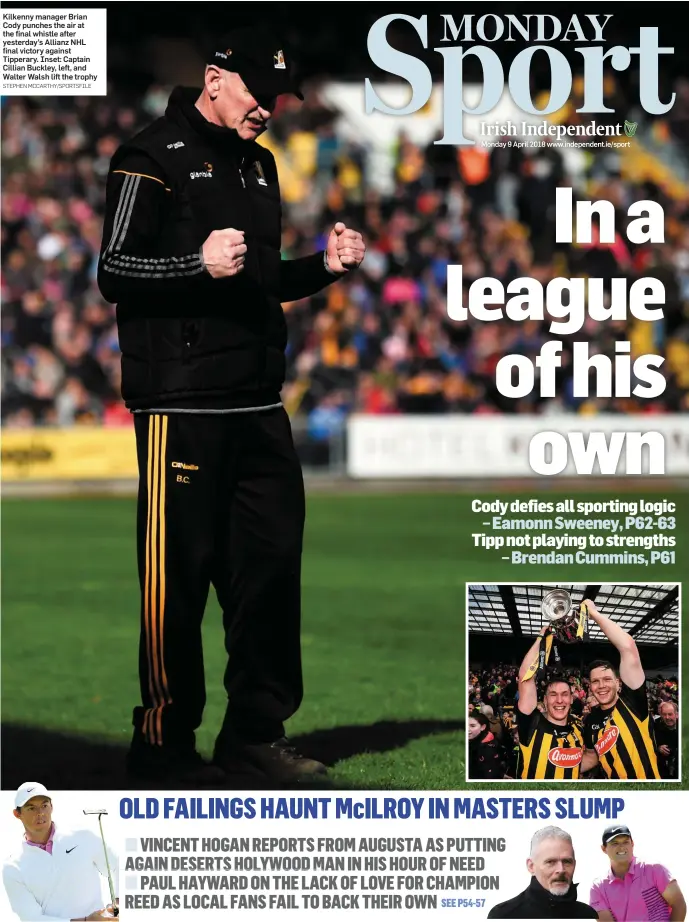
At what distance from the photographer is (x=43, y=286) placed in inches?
824

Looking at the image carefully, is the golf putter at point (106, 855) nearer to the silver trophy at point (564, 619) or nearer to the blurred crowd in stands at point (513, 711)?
the blurred crowd in stands at point (513, 711)

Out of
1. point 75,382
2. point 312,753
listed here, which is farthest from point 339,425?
point 312,753

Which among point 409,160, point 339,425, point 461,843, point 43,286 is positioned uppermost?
point 409,160

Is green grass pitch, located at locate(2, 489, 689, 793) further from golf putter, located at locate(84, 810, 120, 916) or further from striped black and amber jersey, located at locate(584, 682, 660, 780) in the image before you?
striped black and amber jersey, located at locate(584, 682, 660, 780)

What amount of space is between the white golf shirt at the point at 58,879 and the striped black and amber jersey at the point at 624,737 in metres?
1.69

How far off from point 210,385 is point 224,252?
0.47 metres

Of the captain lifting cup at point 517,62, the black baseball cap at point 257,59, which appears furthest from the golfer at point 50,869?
the captain lifting cup at point 517,62

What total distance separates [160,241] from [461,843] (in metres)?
2.23

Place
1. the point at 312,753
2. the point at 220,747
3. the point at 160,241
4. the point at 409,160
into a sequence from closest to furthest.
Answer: the point at 160,241 < the point at 220,747 < the point at 312,753 < the point at 409,160

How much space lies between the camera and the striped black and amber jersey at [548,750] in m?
5.38

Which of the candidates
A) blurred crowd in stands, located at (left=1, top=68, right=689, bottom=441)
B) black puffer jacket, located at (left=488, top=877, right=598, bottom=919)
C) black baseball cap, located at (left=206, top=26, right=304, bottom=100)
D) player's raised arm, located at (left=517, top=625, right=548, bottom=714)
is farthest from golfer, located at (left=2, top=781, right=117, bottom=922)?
blurred crowd in stands, located at (left=1, top=68, right=689, bottom=441)

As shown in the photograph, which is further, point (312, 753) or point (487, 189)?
point (487, 189)

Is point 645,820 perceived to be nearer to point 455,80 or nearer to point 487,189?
point 455,80

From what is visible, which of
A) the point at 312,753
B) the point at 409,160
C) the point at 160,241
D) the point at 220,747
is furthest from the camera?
the point at 409,160
